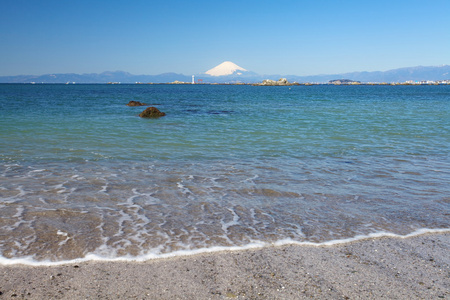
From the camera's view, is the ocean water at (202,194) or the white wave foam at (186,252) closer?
the white wave foam at (186,252)

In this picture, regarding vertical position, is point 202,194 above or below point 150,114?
above

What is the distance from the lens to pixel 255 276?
4.42m

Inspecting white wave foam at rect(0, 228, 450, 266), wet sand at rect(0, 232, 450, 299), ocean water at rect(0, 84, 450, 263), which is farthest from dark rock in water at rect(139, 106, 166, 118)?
wet sand at rect(0, 232, 450, 299)

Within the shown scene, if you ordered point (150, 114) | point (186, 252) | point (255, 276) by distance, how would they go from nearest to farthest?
point (255, 276) → point (186, 252) → point (150, 114)

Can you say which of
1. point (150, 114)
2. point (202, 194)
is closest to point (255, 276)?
point (202, 194)

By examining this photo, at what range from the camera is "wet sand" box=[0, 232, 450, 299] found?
402cm

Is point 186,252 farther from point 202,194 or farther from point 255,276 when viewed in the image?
point 202,194

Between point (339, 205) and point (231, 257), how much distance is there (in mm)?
3311

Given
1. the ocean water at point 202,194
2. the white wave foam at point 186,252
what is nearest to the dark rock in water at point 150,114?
the ocean water at point 202,194

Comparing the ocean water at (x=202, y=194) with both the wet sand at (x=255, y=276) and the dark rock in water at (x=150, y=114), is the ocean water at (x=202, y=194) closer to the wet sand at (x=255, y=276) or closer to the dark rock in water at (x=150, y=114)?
the wet sand at (x=255, y=276)

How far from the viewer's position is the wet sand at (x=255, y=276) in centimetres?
402

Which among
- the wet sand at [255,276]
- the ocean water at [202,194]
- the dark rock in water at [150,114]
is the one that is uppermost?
the wet sand at [255,276]

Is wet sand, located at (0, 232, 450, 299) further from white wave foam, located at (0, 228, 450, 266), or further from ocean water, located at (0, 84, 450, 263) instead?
ocean water, located at (0, 84, 450, 263)

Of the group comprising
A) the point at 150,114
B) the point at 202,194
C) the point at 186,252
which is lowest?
the point at 150,114
